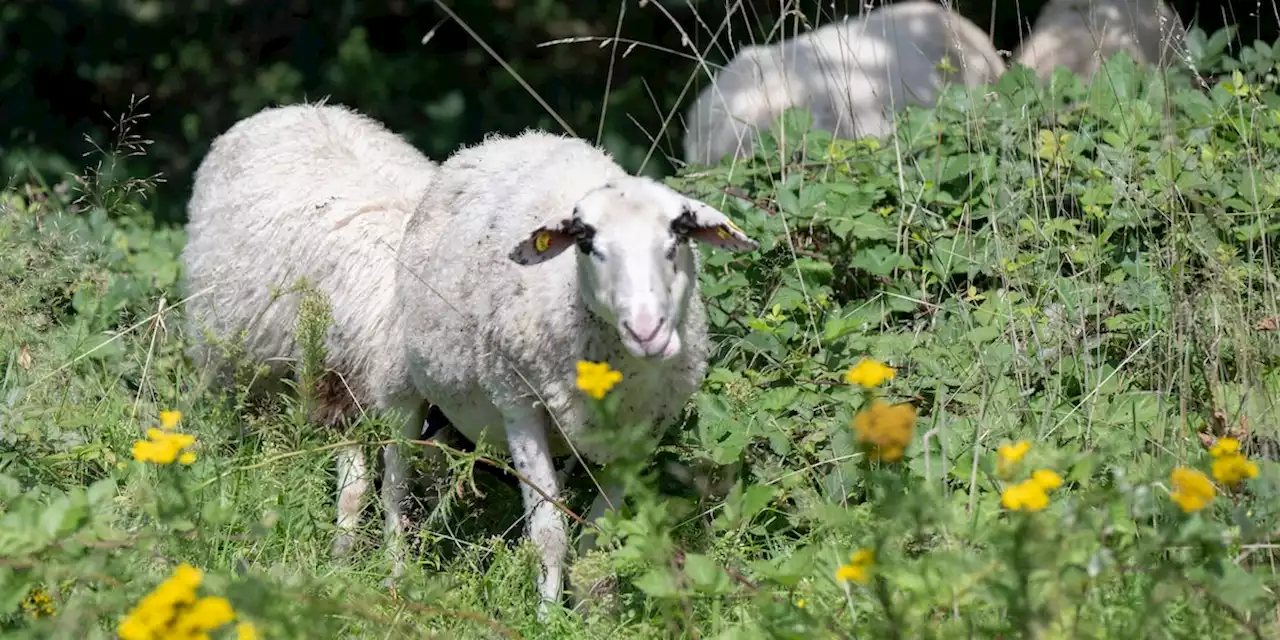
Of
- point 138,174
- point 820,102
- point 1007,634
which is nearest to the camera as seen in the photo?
point 1007,634

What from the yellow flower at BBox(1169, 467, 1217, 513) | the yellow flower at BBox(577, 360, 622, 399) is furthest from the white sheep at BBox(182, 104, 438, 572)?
the yellow flower at BBox(1169, 467, 1217, 513)

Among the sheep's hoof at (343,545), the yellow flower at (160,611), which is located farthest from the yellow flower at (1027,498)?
the sheep's hoof at (343,545)

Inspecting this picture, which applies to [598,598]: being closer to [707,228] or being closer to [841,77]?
[707,228]

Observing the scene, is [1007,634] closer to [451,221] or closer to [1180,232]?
[1180,232]

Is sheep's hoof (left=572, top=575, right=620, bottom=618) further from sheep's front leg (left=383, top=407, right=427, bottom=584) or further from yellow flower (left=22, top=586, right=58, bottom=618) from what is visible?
yellow flower (left=22, top=586, right=58, bottom=618)

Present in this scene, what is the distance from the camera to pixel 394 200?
14.1 feet

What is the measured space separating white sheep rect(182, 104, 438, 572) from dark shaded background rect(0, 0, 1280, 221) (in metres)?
3.09

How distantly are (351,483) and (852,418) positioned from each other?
129cm

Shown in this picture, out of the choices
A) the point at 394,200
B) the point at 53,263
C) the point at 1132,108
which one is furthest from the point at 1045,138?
the point at 53,263

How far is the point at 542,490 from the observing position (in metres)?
3.34

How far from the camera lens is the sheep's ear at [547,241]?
3.22 metres

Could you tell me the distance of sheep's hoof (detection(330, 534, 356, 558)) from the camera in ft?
11.4

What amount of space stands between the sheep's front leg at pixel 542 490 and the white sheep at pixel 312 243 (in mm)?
494

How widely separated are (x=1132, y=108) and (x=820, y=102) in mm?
1853
